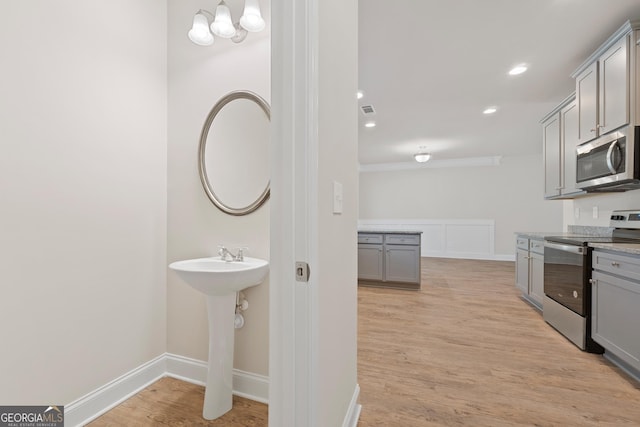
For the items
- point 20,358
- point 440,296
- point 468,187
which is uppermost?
point 468,187

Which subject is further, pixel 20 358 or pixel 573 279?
pixel 573 279

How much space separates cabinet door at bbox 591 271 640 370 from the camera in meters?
1.77

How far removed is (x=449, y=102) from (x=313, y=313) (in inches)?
153

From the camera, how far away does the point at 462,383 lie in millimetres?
1812

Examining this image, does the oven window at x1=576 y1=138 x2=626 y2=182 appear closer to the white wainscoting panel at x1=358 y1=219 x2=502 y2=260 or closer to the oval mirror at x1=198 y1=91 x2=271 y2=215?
the oval mirror at x1=198 y1=91 x2=271 y2=215

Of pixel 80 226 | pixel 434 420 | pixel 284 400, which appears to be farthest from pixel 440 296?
pixel 80 226

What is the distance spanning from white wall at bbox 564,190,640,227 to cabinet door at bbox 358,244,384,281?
2.53 metres

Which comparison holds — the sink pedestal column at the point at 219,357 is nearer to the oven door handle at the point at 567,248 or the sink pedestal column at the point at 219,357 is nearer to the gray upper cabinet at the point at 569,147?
the oven door handle at the point at 567,248

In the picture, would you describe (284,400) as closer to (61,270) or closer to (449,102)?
(61,270)

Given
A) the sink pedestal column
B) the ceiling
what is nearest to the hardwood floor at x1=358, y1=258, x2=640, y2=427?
the sink pedestal column

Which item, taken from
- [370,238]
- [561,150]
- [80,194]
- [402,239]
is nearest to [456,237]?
[402,239]

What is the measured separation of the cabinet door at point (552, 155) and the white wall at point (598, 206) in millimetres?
293

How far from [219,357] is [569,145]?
4046 mm

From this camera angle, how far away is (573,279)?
234 centimetres
